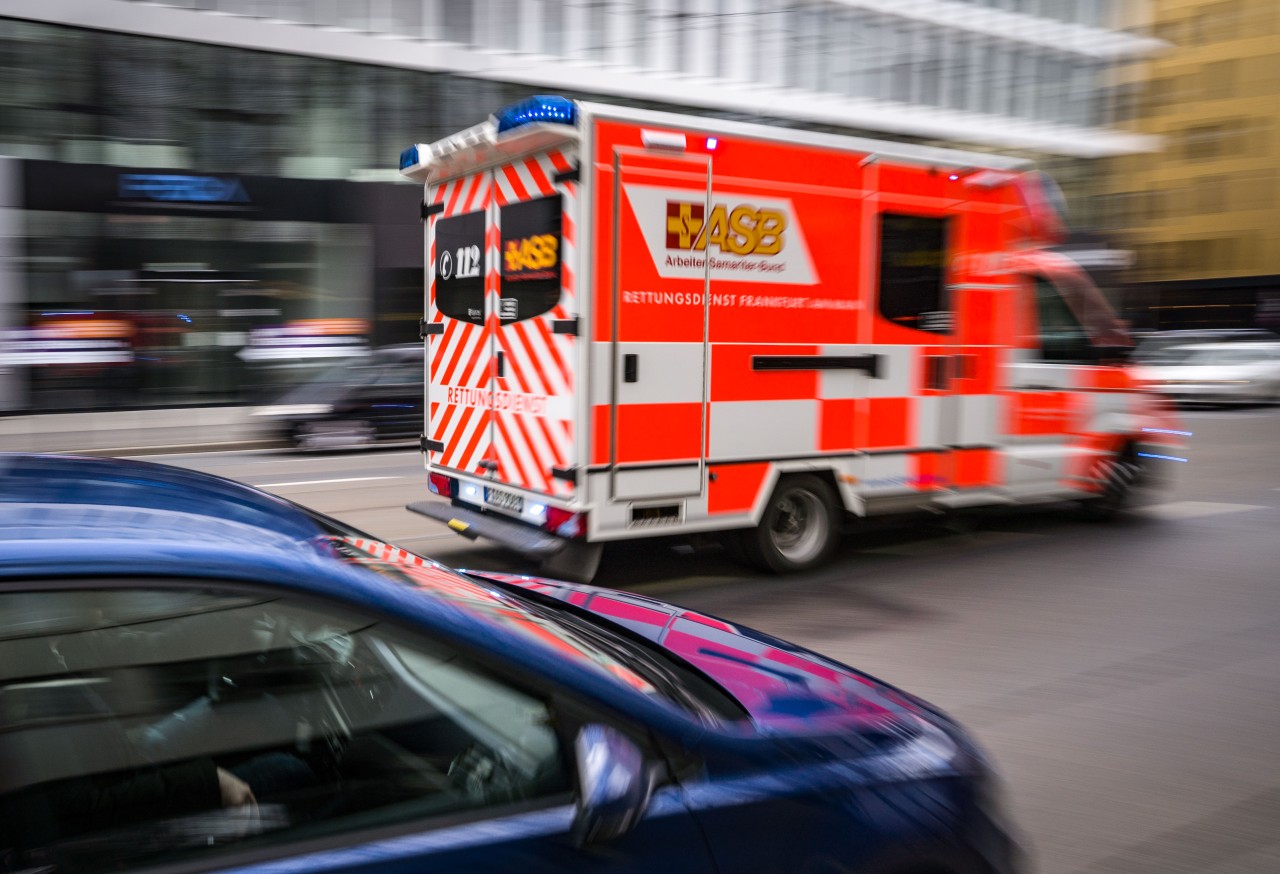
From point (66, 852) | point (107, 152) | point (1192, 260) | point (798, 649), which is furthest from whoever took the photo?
point (1192, 260)

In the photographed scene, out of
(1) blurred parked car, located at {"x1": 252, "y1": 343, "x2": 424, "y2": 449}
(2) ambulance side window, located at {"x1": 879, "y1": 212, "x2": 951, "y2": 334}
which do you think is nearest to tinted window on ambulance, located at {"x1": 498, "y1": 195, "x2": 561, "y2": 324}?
(2) ambulance side window, located at {"x1": 879, "y1": 212, "x2": 951, "y2": 334}

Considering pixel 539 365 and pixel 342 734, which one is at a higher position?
pixel 539 365

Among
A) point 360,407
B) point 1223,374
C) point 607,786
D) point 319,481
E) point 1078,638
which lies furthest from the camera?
point 1223,374

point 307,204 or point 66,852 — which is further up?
point 307,204

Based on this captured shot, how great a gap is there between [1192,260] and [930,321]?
52.1m

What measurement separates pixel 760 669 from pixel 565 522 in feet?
12.6

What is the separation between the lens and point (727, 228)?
22.3 feet

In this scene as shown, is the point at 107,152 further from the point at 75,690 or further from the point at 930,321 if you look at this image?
the point at 75,690

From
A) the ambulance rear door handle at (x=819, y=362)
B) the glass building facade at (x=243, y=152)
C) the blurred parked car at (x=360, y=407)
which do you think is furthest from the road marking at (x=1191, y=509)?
the glass building facade at (x=243, y=152)

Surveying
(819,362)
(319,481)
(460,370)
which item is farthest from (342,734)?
(319,481)

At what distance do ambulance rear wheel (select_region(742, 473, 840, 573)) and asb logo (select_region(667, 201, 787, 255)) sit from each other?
1557 mm

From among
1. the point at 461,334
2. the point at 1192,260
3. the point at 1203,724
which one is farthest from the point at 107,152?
the point at 1192,260

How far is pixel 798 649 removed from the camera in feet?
10.0

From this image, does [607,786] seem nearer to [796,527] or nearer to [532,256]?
[532,256]
